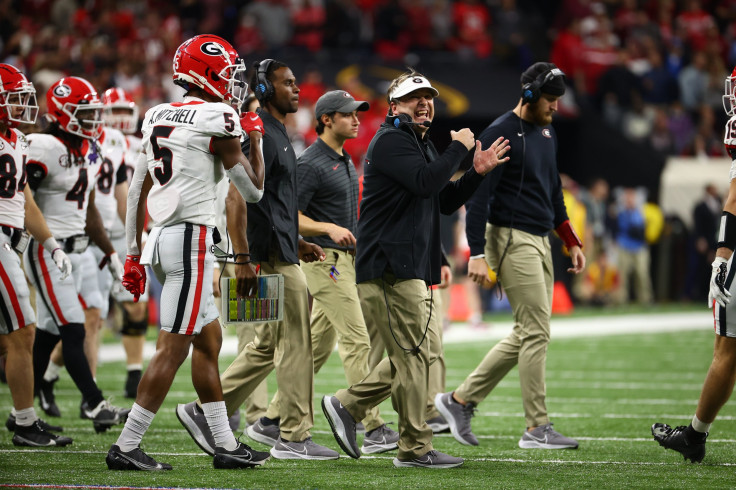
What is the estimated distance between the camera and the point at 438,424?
736cm

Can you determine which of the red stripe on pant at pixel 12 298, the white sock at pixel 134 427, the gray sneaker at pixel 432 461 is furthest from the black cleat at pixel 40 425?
the gray sneaker at pixel 432 461

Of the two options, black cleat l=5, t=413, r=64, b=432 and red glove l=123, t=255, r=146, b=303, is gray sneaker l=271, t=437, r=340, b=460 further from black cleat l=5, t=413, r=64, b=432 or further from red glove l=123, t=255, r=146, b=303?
black cleat l=5, t=413, r=64, b=432

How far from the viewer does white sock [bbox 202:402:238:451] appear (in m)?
5.59

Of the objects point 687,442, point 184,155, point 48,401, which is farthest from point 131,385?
point 687,442

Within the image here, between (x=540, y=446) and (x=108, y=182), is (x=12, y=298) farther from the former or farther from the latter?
(x=540, y=446)

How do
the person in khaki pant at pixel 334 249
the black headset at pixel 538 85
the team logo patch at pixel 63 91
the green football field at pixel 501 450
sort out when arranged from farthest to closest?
1. the team logo patch at pixel 63 91
2. the black headset at pixel 538 85
3. the person in khaki pant at pixel 334 249
4. the green football field at pixel 501 450

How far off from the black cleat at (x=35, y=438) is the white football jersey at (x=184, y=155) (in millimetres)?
1605

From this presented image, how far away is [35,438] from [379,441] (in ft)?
6.35

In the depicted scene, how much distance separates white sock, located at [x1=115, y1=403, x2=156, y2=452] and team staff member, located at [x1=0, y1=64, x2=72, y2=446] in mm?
1089

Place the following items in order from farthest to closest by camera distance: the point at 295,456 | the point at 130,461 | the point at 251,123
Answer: the point at 295,456, the point at 251,123, the point at 130,461

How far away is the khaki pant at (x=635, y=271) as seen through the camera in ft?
61.9

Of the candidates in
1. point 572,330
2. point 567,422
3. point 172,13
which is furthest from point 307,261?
point 172,13

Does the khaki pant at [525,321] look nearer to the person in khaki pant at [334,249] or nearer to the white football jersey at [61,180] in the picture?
the person in khaki pant at [334,249]

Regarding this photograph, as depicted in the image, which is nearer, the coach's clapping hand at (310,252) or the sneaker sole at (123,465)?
the sneaker sole at (123,465)
